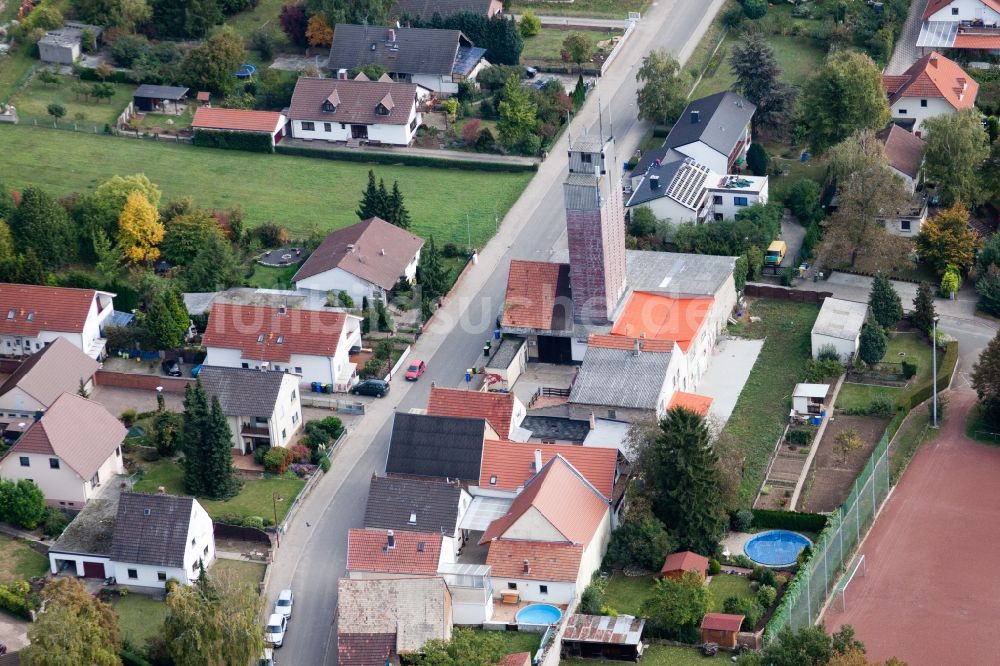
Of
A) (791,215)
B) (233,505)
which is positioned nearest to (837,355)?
(791,215)

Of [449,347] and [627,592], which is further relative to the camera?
[449,347]

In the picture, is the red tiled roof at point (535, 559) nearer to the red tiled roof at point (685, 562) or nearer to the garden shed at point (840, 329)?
the red tiled roof at point (685, 562)

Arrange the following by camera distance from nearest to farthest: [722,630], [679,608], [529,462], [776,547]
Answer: [722,630], [679,608], [776,547], [529,462]

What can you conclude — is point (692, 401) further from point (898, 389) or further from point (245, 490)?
point (245, 490)

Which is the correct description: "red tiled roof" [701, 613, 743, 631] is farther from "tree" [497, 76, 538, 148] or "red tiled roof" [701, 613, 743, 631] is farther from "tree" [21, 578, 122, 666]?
"tree" [497, 76, 538, 148]

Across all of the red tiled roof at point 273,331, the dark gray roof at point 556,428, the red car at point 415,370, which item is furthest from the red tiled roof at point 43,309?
the dark gray roof at point 556,428

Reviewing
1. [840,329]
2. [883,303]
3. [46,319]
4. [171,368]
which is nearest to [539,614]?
[840,329]
